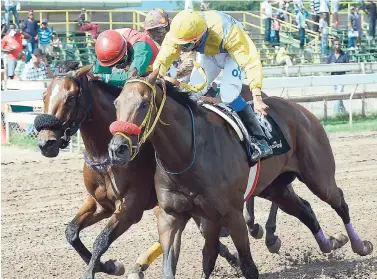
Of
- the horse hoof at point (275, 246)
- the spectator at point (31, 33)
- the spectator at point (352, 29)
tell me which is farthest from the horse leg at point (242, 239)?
the spectator at point (352, 29)

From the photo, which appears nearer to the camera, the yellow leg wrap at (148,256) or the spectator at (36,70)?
the yellow leg wrap at (148,256)

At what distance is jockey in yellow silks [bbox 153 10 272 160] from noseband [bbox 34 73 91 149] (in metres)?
0.51

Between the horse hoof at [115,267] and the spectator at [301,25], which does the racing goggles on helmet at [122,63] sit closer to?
the horse hoof at [115,267]

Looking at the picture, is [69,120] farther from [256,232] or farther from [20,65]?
[20,65]

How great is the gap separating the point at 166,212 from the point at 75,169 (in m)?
5.68

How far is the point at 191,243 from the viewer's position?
7.10 metres

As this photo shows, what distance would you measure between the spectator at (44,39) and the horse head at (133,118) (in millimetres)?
12916

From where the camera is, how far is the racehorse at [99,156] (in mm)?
5109

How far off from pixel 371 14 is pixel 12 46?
11895 mm

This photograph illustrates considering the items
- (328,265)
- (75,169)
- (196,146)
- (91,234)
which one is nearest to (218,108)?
(196,146)

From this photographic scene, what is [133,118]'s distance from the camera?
4.35 metres

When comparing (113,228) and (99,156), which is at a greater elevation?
(99,156)

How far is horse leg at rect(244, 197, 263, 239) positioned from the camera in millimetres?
6984

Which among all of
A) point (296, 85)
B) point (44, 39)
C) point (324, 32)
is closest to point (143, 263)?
point (296, 85)
